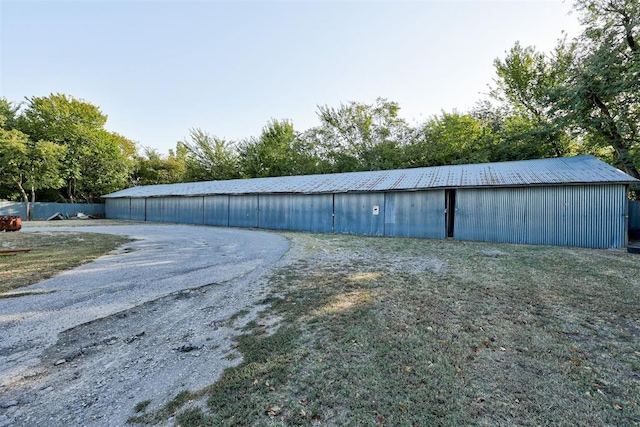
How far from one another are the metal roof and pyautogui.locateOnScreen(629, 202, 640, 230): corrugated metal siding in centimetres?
344

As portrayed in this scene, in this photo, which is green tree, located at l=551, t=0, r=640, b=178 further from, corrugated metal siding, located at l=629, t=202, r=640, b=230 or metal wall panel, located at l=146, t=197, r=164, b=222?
metal wall panel, located at l=146, t=197, r=164, b=222

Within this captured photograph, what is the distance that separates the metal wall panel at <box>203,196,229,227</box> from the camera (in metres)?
19.2

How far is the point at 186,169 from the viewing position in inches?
1371

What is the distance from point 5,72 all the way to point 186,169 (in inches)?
666

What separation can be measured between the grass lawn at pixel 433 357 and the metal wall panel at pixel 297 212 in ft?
33.2

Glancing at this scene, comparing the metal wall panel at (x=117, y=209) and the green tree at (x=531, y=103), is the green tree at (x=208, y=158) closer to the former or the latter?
the metal wall panel at (x=117, y=209)

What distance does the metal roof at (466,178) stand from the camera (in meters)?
10.1

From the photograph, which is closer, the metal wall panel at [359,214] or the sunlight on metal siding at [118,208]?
the metal wall panel at [359,214]

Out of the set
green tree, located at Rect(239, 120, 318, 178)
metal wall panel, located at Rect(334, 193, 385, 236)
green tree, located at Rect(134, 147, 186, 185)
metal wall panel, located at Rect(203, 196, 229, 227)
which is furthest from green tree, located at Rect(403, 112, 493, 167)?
green tree, located at Rect(134, 147, 186, 185)

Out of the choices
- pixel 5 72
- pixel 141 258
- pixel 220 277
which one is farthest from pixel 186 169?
pixel 220 277

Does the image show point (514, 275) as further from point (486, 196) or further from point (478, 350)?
point (486, 196)

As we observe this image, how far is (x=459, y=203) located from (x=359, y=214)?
468cm

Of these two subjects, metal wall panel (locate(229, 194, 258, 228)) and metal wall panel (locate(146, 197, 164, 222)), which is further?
metal wall panel (locate(146, 197, 164, 222))

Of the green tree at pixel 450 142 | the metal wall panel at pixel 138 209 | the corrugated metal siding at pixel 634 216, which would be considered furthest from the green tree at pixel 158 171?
the corrugated metal siding at pixel 634 216
